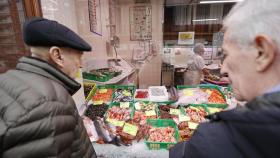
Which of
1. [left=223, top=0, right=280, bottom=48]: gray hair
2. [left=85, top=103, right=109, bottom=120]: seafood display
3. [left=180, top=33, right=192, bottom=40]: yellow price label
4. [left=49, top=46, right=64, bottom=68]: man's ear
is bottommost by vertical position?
[left=85, top=103, right=109, bottom=120]: seafood display

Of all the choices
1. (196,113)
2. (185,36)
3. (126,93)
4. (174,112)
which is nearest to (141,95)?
(126,93)

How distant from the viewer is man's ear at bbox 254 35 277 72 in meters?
0.53

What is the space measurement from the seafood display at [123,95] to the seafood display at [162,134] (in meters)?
0.76

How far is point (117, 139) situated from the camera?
6.11 ft

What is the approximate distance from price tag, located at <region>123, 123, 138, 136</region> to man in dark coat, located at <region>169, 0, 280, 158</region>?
131 cm

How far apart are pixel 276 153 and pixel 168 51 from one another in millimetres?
6698

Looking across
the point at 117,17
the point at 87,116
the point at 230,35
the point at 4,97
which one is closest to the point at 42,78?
the point at 4,97

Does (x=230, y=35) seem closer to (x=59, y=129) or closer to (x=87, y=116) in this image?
(x=59, y=129)

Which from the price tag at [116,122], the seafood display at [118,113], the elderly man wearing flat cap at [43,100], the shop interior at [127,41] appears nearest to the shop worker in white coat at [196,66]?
the shop interior at [127,41]

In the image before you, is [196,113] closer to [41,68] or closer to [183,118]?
[183,118]

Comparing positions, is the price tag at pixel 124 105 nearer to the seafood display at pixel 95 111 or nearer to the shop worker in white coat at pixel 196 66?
the seafood display at pixel 95 111

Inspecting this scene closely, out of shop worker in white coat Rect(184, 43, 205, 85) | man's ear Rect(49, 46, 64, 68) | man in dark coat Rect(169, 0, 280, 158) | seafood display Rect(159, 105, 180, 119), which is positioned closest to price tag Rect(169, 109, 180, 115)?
seafood display Rect(159, 105, 180, 119)

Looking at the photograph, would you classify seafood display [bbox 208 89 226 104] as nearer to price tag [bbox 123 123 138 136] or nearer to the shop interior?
the shop interior

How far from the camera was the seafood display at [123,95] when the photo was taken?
265cm
